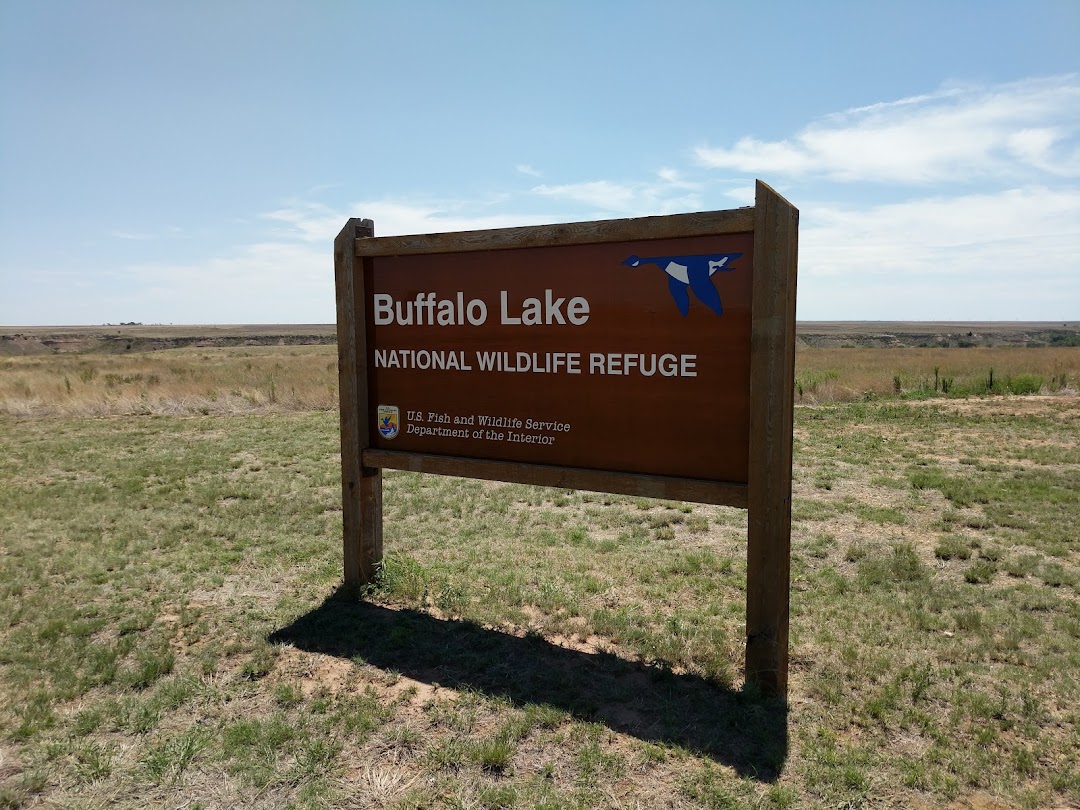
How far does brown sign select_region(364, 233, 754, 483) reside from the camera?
412 centimetres

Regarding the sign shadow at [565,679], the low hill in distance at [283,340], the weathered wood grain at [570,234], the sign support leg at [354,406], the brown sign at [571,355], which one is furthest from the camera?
the low hill in distance at [283,340]

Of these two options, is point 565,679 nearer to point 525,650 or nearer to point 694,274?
point 525,650

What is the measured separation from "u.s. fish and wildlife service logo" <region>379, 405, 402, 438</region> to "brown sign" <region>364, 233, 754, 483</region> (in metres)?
0.01

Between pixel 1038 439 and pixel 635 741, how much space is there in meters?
11.7

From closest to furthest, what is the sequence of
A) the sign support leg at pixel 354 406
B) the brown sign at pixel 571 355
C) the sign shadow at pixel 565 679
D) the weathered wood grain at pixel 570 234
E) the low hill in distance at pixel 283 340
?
1. the sign shadow at pixel 565 679
2. the weathered wood grain at pixel 570 234
3. the brown sign at pixel 571 355
4. the sign support leg at pixel 354 406
5. the low hill in distance at pixel 283 340

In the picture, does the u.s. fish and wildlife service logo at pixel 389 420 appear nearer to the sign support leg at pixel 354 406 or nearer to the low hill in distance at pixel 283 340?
the sign support leg at pixel 354 406

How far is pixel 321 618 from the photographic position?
489cm

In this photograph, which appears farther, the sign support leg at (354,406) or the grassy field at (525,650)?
the sign support leg at (354,406)

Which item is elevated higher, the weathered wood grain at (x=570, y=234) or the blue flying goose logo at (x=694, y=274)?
the weathered wood grain at (x=570, y=234)

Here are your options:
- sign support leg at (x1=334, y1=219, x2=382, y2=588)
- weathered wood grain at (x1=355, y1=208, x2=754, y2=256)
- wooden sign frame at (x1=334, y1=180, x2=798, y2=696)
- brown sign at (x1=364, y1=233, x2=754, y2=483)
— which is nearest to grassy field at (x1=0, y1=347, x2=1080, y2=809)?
sign support leg at (x1=334, y1=219, x2=382, y2=588)

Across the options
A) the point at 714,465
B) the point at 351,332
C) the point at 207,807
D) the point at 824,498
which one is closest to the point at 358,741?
the point at 207,807

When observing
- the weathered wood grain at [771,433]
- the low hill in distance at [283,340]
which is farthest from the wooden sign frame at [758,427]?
the low hill in distance at [283,340]

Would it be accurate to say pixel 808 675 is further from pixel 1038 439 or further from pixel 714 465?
pixel 1038 439

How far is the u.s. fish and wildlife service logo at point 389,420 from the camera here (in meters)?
5.44
